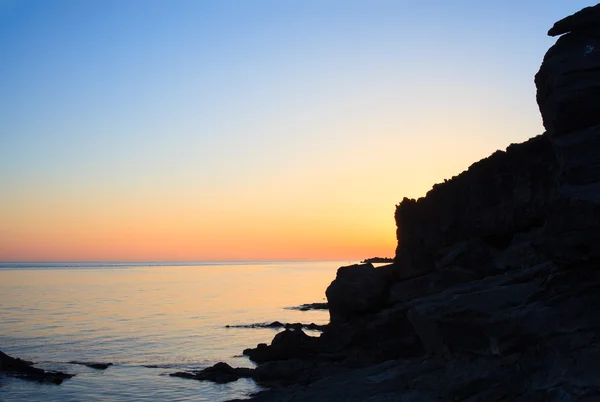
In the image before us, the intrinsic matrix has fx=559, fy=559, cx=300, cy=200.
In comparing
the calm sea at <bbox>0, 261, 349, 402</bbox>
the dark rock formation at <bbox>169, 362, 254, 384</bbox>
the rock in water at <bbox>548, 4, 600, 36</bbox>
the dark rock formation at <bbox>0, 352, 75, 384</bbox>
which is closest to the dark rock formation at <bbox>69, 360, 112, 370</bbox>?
the calm sea at <bbox>0, 261, 349, 402</bbox>

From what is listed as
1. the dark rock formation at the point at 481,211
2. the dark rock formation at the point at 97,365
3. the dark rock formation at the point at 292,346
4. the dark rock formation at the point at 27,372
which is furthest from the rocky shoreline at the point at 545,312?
the dark rock formation at the point at 97,365

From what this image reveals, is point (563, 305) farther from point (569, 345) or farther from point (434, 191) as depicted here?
point (434, 191)

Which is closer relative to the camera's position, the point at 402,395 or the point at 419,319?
the point at 402,395

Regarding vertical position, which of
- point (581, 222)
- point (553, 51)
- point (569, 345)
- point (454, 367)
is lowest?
point (454, 367)

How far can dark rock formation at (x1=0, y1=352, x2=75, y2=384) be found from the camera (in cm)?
3778

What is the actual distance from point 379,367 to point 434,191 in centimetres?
2886

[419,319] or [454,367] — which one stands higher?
[419,319]

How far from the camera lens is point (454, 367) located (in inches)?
695

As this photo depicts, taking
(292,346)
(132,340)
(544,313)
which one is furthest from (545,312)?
(132,340)

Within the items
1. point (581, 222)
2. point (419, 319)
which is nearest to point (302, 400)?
point (419, 319)

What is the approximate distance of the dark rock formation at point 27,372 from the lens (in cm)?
3778

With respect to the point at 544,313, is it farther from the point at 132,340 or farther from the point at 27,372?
the point at 132,340

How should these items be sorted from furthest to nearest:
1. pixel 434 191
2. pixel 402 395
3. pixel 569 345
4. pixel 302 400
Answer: pixel 434 191 < pixel 302 400 < pixel 402 395 < pixel 569 345

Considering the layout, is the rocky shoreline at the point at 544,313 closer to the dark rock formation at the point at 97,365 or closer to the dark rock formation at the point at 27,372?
the dark rock formation at the point at 27,372
